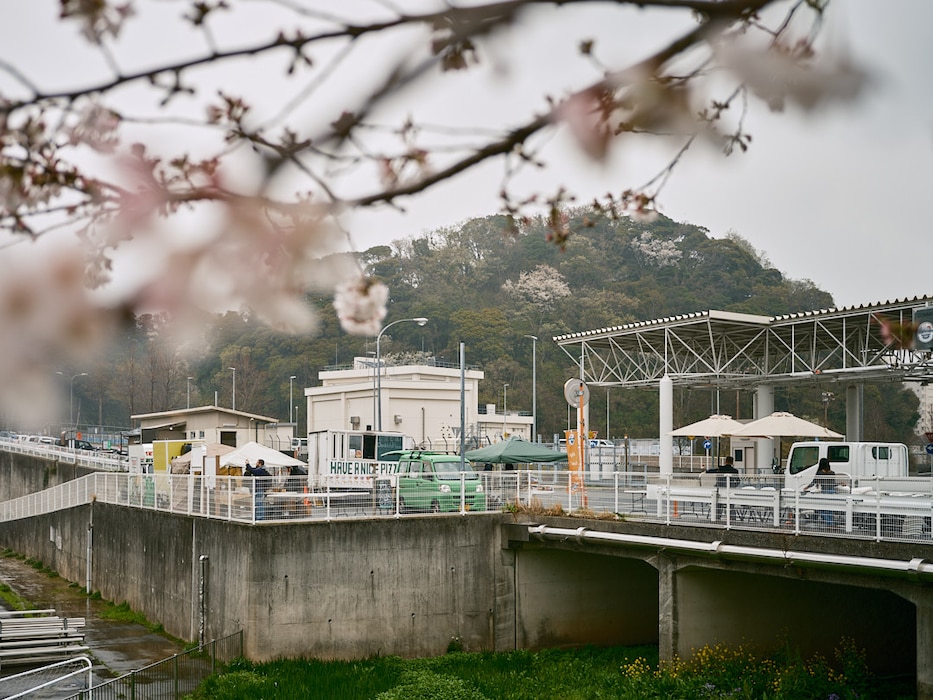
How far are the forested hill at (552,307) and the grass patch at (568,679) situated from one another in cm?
1060

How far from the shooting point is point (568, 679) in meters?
19.4

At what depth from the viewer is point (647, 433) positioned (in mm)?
71562

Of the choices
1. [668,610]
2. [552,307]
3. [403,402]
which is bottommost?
[668,610]

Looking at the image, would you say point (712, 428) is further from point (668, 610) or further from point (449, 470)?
point (668, 610)

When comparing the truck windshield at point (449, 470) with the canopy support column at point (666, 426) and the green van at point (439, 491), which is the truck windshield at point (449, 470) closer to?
the green van at point (439, 491)

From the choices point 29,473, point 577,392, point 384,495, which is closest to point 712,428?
point 577,392

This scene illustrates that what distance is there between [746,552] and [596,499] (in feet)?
15.3

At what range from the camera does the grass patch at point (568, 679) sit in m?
16.7

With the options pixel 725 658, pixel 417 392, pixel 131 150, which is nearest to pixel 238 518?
pixel 725 658

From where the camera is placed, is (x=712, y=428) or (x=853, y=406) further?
(x=853, y=406)

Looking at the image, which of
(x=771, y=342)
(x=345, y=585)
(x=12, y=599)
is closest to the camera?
(x=345, y=585)

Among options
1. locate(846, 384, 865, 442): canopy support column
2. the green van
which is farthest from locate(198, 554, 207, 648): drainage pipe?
locate(846, 384, 865, 442): canopy support column

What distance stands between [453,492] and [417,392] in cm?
2941

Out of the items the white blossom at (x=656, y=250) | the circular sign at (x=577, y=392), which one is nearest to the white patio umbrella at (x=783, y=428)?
the circular sign at (x=577, y=392)
